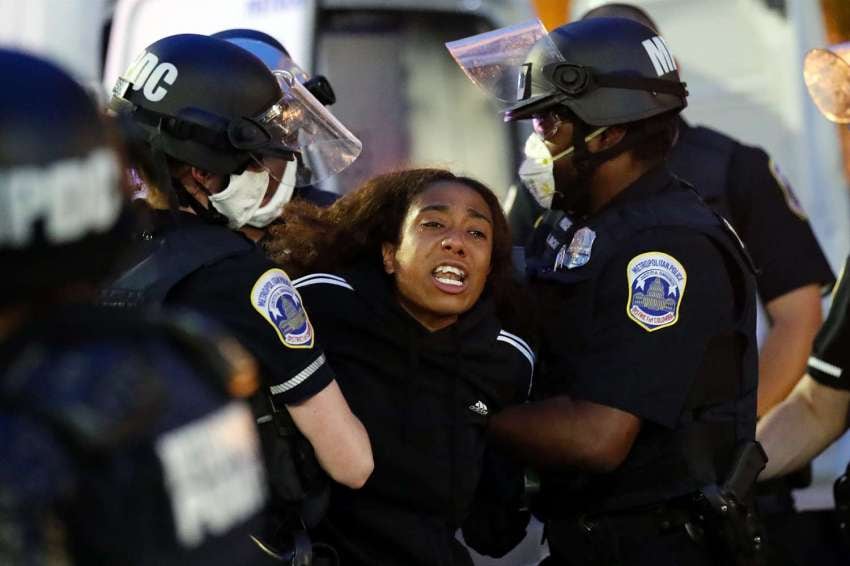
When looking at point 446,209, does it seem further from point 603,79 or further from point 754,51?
point 754,51

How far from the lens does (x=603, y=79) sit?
3.52m

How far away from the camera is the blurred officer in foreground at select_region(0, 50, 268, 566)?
1490mm

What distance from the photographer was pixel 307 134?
11.5 ft

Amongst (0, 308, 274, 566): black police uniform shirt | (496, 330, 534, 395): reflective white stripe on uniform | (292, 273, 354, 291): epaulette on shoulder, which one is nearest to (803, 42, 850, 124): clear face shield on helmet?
(496, 330, 534, 395): reflective white stripe on uniform

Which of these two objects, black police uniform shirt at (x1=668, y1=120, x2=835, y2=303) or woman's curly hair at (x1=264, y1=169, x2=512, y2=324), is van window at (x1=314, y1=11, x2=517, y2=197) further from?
woman's curly hair at (x1=264, y1=169, x2=512, y2=324)

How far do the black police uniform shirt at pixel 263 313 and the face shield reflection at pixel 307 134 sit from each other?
356mm

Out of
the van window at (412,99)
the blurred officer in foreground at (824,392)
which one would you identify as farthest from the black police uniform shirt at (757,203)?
the van window at (412,99)

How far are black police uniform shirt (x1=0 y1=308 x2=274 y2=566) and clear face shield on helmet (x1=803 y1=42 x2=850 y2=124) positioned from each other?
272cm

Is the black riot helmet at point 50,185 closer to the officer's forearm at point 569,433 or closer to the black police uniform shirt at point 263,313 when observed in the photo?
the black police uniform shirt at point 263,313

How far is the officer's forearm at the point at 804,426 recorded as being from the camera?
4.15 m

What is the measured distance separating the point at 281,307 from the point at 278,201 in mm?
493

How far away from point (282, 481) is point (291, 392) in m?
0.20

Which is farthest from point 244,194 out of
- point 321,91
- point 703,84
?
point 703,84

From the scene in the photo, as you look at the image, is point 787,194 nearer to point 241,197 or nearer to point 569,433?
point 569,433
